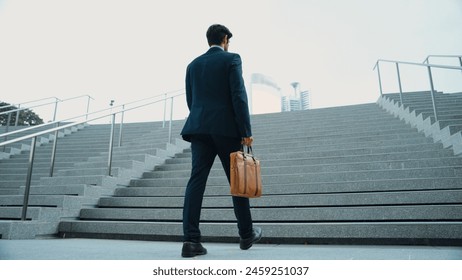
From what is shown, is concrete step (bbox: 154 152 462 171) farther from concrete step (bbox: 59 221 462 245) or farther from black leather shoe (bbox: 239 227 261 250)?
black leather shoe (bbox: 239 227 261 250)

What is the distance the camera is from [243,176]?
2.04 meters

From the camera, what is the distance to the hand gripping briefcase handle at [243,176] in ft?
6.63

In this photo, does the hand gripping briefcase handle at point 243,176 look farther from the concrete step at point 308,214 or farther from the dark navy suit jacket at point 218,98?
the concrete step at point 308,214

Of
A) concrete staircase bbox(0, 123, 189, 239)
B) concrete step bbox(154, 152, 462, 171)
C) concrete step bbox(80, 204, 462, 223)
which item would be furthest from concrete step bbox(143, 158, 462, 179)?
concrete step bbox(80, 204, 462, 223)

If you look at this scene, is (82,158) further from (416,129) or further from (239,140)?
(416,129)

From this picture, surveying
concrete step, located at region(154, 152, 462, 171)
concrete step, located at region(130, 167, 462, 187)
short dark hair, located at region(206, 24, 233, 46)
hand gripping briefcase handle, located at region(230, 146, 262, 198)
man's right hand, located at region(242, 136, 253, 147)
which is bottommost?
hand gripping briefcase handle, located at region(230, 146, 262, 198)

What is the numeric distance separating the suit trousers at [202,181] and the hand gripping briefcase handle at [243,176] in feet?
0.35

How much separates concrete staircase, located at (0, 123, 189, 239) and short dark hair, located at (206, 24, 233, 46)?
7.41 ft

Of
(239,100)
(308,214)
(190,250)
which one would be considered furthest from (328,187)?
(190,250)

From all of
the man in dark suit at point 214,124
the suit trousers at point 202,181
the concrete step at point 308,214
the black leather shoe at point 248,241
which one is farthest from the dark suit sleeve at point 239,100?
the concrete step at point 308,214

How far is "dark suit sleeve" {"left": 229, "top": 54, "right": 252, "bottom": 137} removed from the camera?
212 centimetres

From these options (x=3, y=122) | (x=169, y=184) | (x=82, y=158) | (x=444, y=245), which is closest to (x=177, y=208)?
(x=169, y=184)
